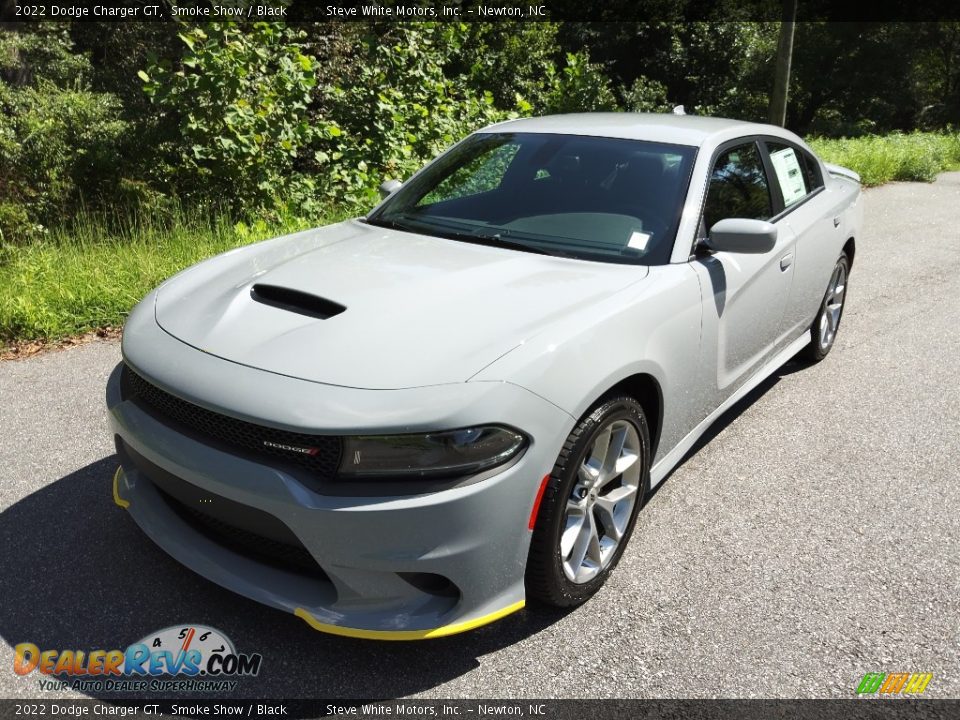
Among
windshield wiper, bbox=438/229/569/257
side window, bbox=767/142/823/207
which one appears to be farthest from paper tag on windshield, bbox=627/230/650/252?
side window, bbox=767/142/823/207

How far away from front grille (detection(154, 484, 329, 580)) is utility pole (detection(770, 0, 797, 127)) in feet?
48.6

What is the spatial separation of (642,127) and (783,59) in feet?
42.0

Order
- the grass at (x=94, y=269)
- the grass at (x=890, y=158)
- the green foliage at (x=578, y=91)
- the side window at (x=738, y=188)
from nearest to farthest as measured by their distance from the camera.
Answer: the side window at (x=738, y=188) → the grass at (x=94, y=269) → the green foliage at (x=578, y=91) → the grass at (x=890, y=158)

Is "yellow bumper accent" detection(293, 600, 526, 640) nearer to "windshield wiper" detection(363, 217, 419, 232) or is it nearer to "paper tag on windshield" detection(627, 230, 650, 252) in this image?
"paper tag on windshield" detection(627, 230, 650, 252)

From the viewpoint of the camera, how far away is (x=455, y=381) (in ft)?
7.52

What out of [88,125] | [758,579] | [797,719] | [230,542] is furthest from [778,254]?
[88,125]

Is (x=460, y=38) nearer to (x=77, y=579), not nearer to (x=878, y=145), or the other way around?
(x=77, y=579)

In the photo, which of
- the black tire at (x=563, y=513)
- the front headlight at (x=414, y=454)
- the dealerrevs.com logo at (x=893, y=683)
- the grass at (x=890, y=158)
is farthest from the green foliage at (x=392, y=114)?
the grass at (x=890, y=158)

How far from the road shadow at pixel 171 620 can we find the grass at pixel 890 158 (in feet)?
43.2

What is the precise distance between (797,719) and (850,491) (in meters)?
1.59

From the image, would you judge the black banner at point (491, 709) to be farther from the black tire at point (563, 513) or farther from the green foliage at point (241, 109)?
the green foliage at point (241, 109)

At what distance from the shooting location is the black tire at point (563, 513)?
244 cm

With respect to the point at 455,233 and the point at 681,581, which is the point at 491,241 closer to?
the point at 455,233

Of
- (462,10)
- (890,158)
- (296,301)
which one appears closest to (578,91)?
(462,10)
